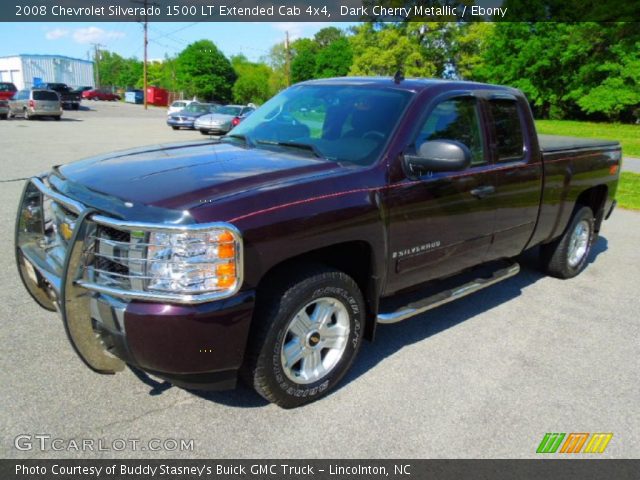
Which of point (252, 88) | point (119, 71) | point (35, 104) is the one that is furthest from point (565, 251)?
point (119, 71)

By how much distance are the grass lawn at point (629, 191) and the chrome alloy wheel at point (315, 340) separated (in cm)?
864

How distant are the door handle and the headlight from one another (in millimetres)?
2116

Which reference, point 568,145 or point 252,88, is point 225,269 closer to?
point 568,145

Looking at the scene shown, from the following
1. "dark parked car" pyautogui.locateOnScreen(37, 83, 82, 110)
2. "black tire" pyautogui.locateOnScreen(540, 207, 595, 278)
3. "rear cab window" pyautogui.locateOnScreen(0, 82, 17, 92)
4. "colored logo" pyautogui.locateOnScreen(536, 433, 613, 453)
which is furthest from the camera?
"dark parked car" pyautogui.locateOnScreen(37, 83, 82, 110)

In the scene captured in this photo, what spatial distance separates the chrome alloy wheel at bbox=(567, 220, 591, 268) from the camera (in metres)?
5.68

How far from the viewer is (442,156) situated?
327cm

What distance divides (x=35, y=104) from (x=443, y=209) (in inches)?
1221

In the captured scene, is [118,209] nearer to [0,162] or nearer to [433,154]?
[433,154]

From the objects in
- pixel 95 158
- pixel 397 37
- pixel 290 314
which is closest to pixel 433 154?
pixel 290 314

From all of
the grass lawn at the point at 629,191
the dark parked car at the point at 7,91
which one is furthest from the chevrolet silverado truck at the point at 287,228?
the dark parked car at the point at 7,91

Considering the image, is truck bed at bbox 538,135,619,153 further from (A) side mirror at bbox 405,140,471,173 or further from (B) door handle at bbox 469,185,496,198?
(A) side mirror at bbox 405,140,471,173

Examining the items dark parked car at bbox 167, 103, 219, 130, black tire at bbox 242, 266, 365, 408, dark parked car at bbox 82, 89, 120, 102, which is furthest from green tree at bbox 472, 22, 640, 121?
dark parked car at bbox 82, 89, 120, 102

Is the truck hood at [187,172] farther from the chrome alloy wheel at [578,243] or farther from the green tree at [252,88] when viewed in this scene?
the green tree at [252,88]

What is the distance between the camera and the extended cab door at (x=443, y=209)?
3.43 meters
